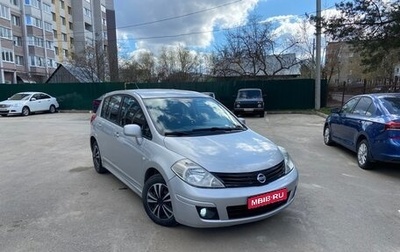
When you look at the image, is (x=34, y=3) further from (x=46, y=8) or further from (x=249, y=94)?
(x=249, y=94)

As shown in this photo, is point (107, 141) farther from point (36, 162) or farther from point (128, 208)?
point (36, 162)

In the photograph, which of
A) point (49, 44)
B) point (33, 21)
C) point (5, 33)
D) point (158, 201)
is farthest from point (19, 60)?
point (158, 201)

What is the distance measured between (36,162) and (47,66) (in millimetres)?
50146

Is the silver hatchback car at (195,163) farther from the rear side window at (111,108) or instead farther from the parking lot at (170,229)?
the parking lot at (170,229)

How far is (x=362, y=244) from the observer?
3572 millimetres

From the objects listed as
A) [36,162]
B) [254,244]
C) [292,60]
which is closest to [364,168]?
[254,244]

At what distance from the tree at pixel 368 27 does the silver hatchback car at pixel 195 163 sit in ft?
36.5

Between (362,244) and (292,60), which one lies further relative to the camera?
(292,60)

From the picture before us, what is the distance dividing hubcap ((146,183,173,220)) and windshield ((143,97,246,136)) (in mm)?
695

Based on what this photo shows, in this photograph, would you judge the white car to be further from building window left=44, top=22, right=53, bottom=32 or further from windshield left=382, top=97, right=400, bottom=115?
building window left=44, top=22, right=53, bottom=32

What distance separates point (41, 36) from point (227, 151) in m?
54.7

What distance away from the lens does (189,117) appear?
185 inches

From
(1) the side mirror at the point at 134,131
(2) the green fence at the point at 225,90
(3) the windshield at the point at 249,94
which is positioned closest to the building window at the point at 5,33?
(2) the green fence at the point at 225,90

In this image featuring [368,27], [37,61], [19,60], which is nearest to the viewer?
[368,27]
